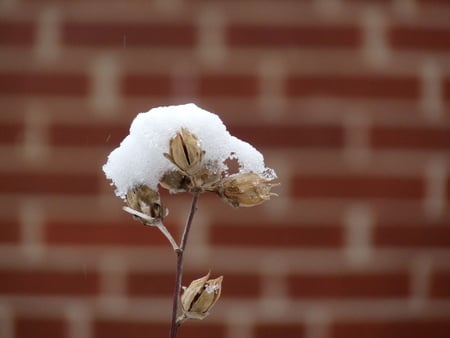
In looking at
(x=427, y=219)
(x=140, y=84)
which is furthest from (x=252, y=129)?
(x=427, y=219)

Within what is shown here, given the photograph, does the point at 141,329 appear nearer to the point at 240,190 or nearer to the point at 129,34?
the point at 129,34

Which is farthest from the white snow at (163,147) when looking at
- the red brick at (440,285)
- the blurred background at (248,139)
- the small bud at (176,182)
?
the red brick at (440,285)

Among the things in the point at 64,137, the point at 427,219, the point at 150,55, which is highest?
the point at 150,55

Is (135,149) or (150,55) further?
(150,55)

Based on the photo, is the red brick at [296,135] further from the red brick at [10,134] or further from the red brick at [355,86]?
the red brick at [10,134]

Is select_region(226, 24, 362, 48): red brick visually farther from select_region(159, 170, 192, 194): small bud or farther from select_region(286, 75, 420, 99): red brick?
select_region(159, 170, 192, 194): small bud

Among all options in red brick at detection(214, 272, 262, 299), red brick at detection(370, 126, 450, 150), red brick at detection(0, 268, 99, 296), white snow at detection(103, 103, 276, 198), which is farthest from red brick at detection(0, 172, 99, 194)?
white snow at detection(103, 103, 276, 198)

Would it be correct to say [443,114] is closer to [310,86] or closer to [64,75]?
[310,86]
